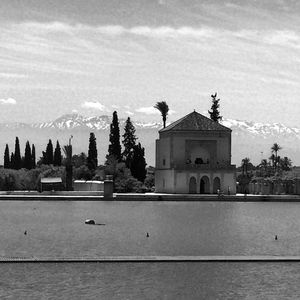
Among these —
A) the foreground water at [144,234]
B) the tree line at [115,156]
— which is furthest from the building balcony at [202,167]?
the foreground water at [144,234]

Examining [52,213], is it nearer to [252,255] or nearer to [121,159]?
[252,255]

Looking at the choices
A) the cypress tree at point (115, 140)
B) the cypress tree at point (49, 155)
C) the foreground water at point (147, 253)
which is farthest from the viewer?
the cypress tree at point (49, 155)

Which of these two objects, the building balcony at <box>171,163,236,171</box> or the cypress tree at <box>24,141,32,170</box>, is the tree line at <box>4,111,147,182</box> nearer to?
the cypress tree at <box>24,141,32,170</box>

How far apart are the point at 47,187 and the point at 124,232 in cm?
3641

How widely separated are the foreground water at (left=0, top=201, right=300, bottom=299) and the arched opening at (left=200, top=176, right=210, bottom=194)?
91.4ft

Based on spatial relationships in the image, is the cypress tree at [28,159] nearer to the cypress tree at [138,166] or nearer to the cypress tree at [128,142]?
the cypress tree at [128,142]

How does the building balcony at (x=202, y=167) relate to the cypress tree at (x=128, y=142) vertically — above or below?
below

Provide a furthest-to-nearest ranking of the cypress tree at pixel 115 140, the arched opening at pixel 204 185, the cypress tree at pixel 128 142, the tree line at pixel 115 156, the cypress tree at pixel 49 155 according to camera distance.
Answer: the cypress tree at pixel 49 155 < the cypress tree at pixel 128 142 < the cypress tree at pixel 115 140 < the tree line at pixel 115 156 < the arched opening at pixel 204 185

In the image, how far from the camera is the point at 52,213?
35.4m

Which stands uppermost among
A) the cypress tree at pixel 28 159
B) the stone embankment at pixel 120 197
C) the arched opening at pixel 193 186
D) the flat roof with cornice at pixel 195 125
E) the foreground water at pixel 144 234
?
the flat roof with cornice at pixel 195 125

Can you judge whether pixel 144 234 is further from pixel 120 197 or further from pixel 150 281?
pixel 120 197

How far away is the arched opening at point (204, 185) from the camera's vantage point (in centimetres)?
6094

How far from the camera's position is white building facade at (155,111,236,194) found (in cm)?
6053

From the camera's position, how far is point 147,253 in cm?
1866
